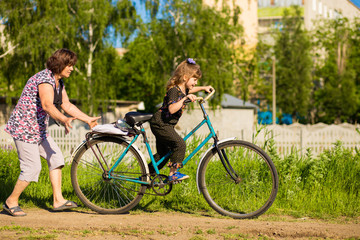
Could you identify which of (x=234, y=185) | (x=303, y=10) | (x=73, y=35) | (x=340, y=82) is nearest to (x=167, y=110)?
(x=234, y=185)

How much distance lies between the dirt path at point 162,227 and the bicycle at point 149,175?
0.20 m

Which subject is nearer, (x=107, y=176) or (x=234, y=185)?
(x=234, y=185)

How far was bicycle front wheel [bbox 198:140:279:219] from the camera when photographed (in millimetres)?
4748

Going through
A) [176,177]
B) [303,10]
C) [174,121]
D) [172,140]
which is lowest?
[176,177]

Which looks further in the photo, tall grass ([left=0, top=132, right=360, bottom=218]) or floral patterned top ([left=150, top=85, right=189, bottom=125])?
tall grass ([left=0, top=132, right=360, bottom=218])

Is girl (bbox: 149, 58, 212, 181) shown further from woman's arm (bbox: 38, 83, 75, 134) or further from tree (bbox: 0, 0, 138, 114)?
tree (bbox: 0, 0, 138, 114)

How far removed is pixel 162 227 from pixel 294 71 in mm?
40352

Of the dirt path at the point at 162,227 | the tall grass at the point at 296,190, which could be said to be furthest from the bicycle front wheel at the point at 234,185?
the tall grass at the point at 296,190

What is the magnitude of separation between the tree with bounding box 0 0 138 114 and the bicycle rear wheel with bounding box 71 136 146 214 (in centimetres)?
1648

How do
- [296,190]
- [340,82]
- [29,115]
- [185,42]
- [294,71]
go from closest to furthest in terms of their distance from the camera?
[29,115] < [296,190] < [185,42] < [340,82] < [294,71]

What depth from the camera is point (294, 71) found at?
42.9m

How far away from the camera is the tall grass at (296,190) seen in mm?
5145

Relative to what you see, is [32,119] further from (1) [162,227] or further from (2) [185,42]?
(2) [185,42]

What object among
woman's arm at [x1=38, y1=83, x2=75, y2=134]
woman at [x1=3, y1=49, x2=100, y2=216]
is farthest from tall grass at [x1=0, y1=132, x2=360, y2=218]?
woman's arm at [x1=38, y1=83, x2=75, y2=134]
